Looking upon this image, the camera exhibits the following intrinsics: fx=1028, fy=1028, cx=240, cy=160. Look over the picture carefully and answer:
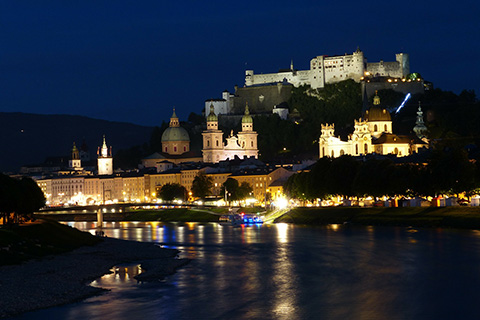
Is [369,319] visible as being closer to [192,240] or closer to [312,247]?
[312,247]

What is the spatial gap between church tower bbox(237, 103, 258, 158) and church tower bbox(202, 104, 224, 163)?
11.3 ft

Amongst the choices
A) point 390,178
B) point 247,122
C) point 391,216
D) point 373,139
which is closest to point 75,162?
point 247,122

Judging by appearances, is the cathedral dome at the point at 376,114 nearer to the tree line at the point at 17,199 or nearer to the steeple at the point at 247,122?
the steeple at the point at 247,122

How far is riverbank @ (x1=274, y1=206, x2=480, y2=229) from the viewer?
6506 cm

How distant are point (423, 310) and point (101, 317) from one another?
1058 cm

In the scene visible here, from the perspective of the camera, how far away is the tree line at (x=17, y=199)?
54781 mm

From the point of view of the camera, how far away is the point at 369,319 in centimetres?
3256

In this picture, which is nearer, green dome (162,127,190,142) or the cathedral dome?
the cathedral dome

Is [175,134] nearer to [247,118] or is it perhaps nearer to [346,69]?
[247,118]

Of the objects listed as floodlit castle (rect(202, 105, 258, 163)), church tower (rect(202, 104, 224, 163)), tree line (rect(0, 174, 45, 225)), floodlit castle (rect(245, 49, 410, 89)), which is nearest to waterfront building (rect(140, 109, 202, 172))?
floodlit castle (rect(202, 105, 258, 163))

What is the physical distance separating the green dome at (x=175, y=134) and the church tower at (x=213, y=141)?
14.9 m

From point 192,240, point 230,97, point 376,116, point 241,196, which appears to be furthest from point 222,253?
point 230,97

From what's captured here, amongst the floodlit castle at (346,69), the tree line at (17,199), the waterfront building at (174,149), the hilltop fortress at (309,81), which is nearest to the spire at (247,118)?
the hilltop fortress at (309,81)

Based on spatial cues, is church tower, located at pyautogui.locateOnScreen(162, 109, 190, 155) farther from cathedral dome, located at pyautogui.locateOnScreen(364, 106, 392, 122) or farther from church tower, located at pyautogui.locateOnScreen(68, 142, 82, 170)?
cathedral dome, located at pyautogui.locateOnScreen(364, 106, 392, 122)
